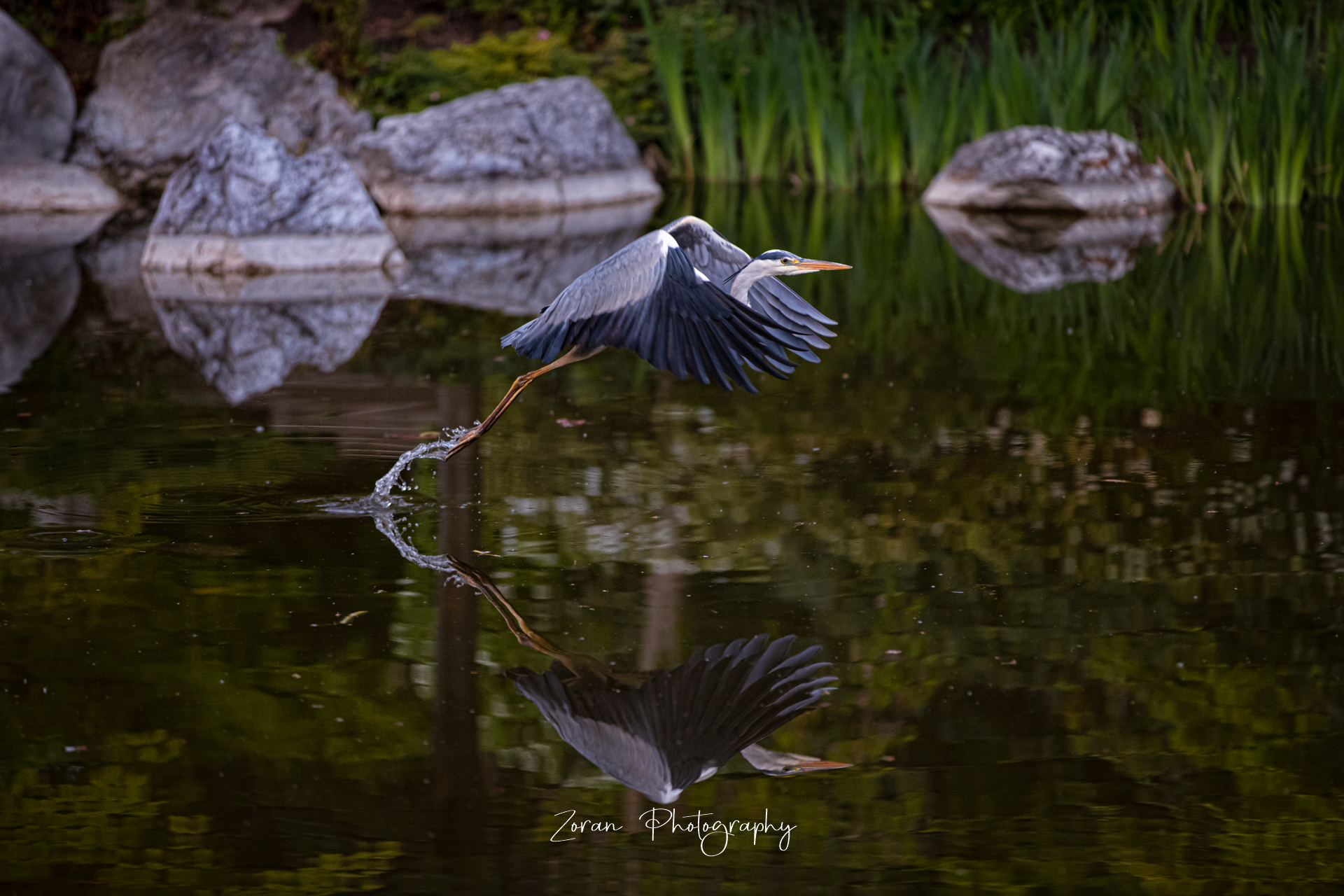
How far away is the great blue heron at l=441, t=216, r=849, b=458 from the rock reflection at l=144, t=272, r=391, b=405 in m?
2.81

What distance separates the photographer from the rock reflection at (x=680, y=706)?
10.4ft

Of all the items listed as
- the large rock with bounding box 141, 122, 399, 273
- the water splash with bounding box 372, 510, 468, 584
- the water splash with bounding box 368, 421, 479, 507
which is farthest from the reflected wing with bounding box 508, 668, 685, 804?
the large rock with bounding box 141, 122, 399, 273

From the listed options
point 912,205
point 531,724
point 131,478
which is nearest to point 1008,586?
point 531,724

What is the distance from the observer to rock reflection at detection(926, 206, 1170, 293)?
31.1ft

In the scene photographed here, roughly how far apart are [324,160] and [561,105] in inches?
152

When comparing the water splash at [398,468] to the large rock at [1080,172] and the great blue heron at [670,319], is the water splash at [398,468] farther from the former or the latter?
the large rock at [1080,172]

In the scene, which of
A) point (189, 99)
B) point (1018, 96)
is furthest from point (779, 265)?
point (189, 99)

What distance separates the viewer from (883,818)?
2.95 metres

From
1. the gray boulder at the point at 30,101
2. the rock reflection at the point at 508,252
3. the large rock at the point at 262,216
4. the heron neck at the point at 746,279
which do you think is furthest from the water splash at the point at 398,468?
the gray boulder at the point at 30,101

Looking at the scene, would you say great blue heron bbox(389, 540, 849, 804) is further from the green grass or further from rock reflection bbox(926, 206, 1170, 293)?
the green grass

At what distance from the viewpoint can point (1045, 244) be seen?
1088cm

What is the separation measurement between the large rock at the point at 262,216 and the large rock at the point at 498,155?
120 inches

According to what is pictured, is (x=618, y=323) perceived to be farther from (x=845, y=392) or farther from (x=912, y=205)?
(x=912, y=205)

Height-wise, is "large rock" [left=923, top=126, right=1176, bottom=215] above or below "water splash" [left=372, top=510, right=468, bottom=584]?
above
